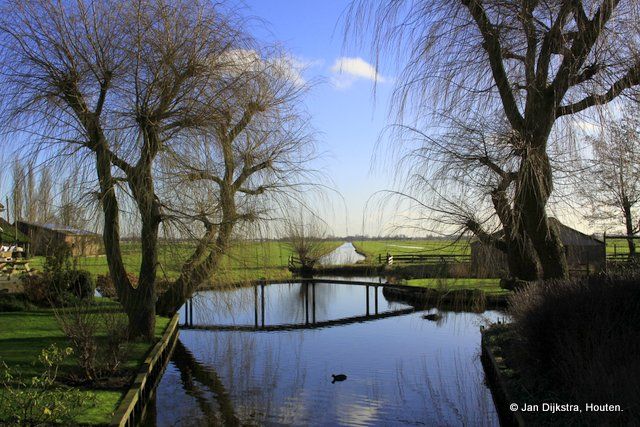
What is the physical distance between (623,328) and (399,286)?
23308mm

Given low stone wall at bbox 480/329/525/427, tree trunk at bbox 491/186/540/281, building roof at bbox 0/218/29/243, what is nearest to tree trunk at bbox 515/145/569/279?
tree trunk at bbox 491/186/540/281

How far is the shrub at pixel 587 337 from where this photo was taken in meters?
5.24

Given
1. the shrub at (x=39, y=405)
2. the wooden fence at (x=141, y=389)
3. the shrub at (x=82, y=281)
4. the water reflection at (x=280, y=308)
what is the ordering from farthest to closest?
the shrub at (x=82, y=281) → the water reflection at (x=280, y=308) → the wooden fence at (x=141, y=389) → the shrub at (x=39, y=405)

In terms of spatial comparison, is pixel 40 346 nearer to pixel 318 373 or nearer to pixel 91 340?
pixel 91 340

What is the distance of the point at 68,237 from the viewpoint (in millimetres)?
10055

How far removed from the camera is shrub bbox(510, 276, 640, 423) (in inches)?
206

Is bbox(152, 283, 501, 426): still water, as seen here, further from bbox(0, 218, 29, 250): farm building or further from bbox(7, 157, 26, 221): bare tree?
bbox(0, 218, 29, 250): farm building

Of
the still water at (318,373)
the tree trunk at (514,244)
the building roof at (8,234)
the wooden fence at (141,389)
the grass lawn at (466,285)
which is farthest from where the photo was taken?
the building roof at (8,234)

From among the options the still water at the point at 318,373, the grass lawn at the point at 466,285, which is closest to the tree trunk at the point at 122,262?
the still water at the point at 318,373

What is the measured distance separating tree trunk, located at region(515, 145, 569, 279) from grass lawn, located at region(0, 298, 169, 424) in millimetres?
5803

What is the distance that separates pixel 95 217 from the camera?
9.33m

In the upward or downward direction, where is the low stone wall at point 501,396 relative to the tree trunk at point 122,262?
downward

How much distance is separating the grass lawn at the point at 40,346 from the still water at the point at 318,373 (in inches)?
34.3

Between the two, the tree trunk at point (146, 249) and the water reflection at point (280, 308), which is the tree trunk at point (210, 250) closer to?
the water reflection at point (280, 308)
